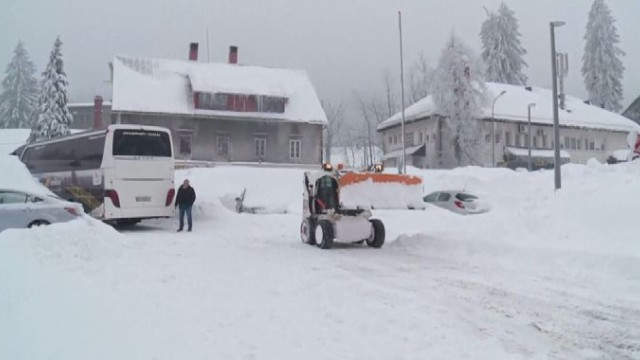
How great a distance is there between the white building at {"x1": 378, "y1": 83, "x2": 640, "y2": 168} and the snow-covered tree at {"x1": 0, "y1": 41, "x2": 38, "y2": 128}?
163 ft

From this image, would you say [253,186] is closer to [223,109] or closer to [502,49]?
[223,109]

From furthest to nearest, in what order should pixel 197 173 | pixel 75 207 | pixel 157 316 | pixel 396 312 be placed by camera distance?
1. pixel 197 173
2. pixel 75 207
3. pixel 396 312
4. pixel 157 316

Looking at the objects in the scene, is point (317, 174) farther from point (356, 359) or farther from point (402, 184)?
point (356, 359)

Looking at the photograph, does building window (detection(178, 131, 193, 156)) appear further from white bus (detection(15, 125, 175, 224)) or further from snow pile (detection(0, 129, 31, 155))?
white bus (detection(15, 125, 175, 224))

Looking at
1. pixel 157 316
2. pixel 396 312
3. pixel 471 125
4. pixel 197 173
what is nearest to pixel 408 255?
pixel 396 312

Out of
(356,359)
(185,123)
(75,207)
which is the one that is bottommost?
(356,359)

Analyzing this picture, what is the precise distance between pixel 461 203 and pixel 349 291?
16.8 meters

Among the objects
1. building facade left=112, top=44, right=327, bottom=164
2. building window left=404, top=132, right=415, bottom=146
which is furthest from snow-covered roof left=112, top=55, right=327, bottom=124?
building window left=404, top=132, right=415, bottom=146

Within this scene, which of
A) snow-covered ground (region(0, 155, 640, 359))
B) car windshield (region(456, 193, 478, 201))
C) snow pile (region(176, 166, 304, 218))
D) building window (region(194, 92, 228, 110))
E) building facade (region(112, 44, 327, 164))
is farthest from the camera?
building window (region(194, 92, 228, 110))

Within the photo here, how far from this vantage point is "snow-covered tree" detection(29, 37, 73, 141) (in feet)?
176

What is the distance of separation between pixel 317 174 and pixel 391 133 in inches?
1930

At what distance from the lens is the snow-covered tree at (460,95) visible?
54.9 m

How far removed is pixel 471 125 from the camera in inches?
2162

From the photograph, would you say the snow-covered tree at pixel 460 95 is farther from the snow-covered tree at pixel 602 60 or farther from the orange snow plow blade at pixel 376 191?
the orange snow plow blade at pixel 376 191
